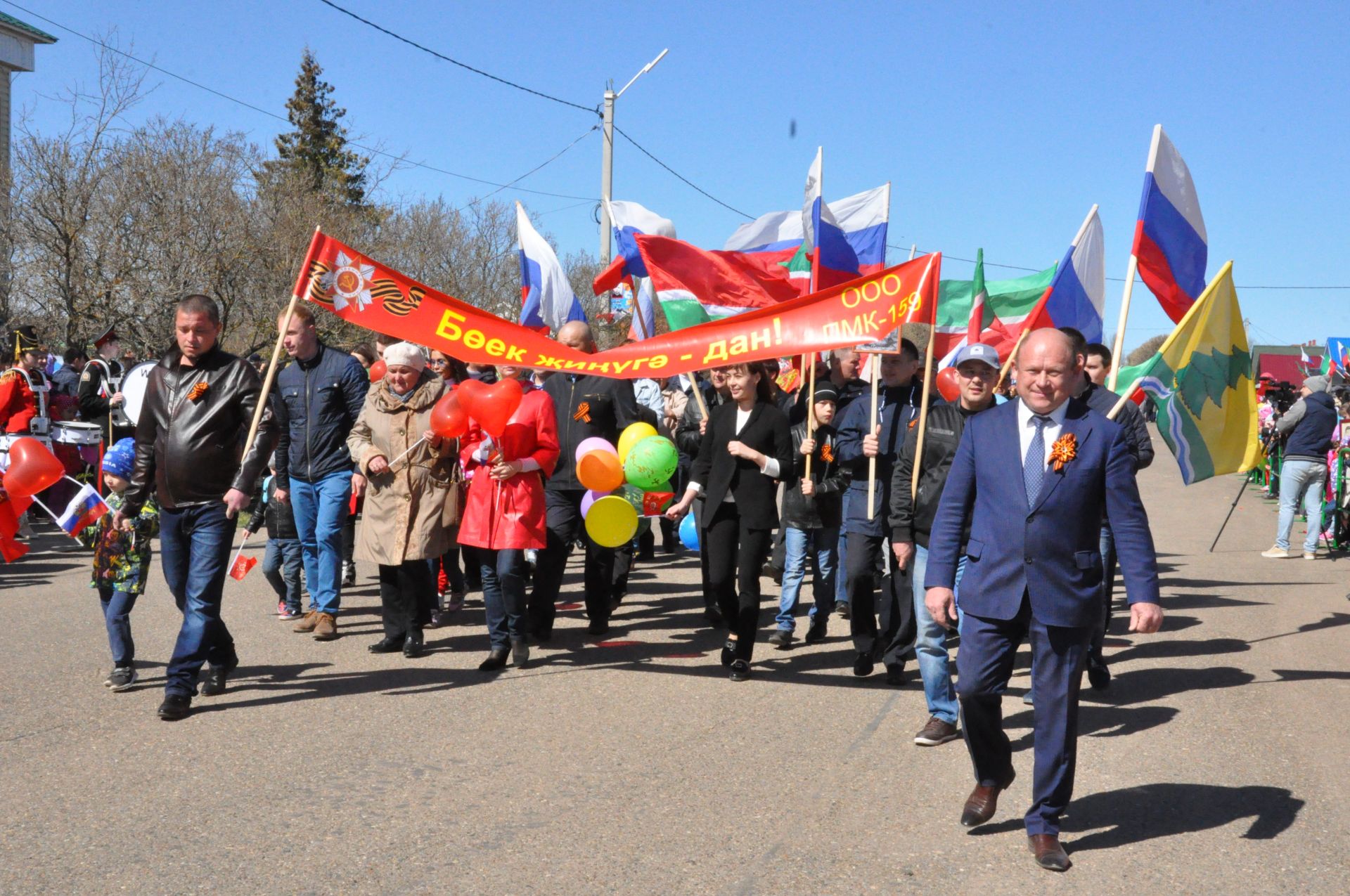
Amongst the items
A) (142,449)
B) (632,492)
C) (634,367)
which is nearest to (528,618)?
(632,492)

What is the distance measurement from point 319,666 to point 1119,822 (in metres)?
4.65

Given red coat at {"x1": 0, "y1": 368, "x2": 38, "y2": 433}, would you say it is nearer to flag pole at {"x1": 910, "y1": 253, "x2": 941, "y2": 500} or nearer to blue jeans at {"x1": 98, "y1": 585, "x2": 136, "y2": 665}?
blue jeans at {"x1": 98, "y1": 585, "x2": 136, "y2": 665}

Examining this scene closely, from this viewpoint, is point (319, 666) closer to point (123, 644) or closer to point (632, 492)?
point (123, 644)

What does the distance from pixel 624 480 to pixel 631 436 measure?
1.97ft

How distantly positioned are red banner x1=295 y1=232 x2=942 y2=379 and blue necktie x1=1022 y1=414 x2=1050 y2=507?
2.32 meters

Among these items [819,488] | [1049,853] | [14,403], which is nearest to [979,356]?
[1049,853]

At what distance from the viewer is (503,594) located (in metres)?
7.59

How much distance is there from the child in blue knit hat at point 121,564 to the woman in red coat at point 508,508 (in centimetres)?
176

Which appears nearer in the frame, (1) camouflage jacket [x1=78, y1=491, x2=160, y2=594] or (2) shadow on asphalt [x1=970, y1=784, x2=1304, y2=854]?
(2) shadow on asphalt [x1=970, y1=784, x2=1304, y2=854]

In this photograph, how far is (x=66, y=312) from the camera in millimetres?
20859

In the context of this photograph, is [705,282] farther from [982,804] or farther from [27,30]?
[27,30]

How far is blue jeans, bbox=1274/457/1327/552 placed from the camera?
13.9 metres

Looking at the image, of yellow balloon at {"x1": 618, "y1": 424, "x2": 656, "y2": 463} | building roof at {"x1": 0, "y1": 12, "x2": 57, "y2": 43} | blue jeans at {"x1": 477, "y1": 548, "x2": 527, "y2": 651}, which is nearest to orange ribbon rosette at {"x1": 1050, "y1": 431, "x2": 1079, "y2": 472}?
blue jeans at {"x1": 477, "y1": 548, "x2": 527, "y2": 651}

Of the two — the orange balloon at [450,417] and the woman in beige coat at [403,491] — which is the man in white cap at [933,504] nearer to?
the orange balloon at [450,417]
